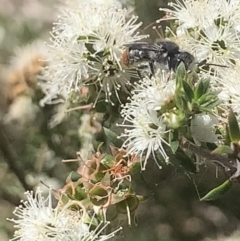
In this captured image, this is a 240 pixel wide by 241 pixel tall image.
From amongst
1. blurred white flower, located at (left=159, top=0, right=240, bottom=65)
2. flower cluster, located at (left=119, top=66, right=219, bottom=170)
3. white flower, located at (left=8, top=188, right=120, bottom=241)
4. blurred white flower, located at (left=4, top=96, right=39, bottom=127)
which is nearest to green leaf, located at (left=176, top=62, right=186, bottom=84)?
flower cluster, located at (left=119, top=66, right=219, bottom=170)

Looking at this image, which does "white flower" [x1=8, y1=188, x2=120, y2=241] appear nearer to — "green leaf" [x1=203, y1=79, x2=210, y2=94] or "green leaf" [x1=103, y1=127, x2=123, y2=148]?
"green leaf" [x1=103, y1=127, x2=123, y2=148]

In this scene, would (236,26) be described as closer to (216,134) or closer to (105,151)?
(216,134)

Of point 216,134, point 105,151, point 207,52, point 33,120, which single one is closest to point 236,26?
point 207,52

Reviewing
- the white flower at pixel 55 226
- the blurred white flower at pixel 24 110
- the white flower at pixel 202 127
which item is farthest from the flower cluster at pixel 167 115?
the blurred white flower at pixel 24 110

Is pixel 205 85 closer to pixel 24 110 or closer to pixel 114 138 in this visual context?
pixel 114 138

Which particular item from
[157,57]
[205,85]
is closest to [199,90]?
[205,85]

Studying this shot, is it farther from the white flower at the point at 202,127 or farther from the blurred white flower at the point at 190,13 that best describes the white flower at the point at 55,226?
the blurred white flower at the point at 190,13
